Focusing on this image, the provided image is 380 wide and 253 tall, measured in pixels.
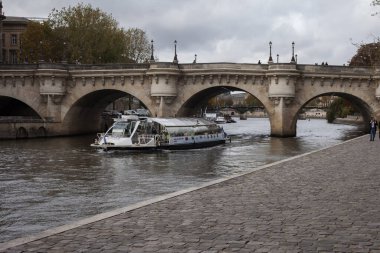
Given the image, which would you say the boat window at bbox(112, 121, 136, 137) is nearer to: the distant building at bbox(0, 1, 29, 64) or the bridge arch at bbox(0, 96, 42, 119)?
the bridge arch at bbox(0, 96, 42, 119)

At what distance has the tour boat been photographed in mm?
39875

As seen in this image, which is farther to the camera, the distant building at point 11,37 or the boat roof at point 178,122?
the distant building at point 11,37

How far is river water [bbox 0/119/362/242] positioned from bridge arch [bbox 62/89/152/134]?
1818cm

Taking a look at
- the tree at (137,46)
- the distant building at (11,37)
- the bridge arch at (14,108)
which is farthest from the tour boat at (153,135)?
the distant building at (11,37)

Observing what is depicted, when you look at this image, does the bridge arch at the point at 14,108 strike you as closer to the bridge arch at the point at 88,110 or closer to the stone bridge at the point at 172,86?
the stone bridge at the point at 172,86

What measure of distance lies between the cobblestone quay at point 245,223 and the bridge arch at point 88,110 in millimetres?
43552

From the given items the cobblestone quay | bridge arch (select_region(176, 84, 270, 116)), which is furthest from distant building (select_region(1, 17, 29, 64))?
the cobblestone quay

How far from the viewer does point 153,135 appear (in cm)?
4184

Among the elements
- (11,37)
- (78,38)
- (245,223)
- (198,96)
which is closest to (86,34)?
(78,38)

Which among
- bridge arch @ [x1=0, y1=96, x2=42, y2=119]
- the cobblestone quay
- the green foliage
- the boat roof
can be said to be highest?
the green foliage

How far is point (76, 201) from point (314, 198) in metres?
8.17

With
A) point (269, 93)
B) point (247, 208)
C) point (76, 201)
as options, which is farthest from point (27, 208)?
point (269, 93)

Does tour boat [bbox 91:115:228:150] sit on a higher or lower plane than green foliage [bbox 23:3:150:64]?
lower

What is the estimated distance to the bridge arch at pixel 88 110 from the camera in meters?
60.4
